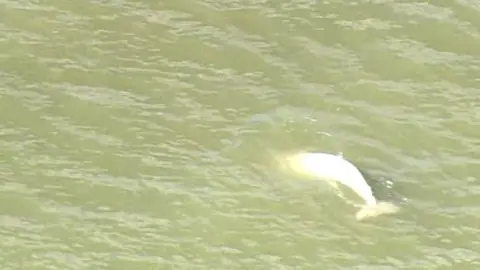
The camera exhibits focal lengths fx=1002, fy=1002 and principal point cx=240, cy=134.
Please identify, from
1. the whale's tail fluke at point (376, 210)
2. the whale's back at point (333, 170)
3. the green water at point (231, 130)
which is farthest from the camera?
the whale's back at point (333, 170)

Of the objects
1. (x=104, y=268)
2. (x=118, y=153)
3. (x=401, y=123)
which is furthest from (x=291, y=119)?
(x=104, y=268)

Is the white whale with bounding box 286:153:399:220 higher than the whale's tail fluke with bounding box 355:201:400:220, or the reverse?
Result: the white whale with bounding box 286:153:399:220

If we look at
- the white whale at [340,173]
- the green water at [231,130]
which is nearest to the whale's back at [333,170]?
the white whale at [340,173]

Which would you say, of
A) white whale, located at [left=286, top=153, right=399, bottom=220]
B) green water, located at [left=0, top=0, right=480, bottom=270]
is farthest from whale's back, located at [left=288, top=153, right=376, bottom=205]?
green water, located at [left=0, top=0, right=480, bottom=270]

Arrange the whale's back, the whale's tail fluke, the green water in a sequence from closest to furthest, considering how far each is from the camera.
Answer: the green water → the whale's tail fluke → the whale's back

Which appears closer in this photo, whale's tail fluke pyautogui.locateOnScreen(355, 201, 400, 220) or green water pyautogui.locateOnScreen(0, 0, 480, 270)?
green water pyautogui.locateOnScreen(0, 0, 480, 270)

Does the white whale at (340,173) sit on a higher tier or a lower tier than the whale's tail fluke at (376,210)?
higher

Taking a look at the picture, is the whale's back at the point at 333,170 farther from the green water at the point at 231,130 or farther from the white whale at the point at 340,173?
the green water at the point at 231,130

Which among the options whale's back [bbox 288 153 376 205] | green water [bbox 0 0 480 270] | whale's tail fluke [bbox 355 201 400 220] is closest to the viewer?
green water [bbox 0 0 480 270]

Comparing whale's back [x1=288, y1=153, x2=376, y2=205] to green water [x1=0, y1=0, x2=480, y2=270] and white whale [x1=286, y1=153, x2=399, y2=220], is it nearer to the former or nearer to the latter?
white whale [x1=286, y1=153, x2=399, y2=220]
